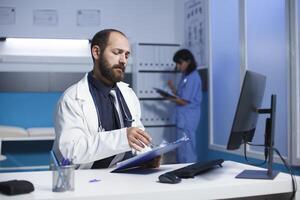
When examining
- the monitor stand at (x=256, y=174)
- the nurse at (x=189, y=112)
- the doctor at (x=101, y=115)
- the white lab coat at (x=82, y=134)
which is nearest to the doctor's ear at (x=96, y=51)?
the doctor at (x=101, y=115)

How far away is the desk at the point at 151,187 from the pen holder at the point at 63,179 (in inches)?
0.9

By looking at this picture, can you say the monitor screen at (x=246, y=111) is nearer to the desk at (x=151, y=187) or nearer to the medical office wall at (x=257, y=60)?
the desk at (x=151, y=187)

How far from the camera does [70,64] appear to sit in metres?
4.56

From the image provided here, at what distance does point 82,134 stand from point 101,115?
18 centimetres

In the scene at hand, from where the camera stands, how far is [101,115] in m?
1.76

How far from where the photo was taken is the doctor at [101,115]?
4.84 ft

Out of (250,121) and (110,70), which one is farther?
(110,70)

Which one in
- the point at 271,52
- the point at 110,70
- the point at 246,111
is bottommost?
the point at 246,111

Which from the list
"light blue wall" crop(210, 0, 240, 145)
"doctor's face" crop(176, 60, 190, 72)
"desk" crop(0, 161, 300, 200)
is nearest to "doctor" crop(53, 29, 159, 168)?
"desk" crop(0, 161, 300, 200)

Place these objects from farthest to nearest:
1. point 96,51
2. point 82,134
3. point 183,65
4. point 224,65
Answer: point 183,65 → point 224,65 → point 96,51 → point 82,134

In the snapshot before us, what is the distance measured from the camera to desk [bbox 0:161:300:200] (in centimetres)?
105

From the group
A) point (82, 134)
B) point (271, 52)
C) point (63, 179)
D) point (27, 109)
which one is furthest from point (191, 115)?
point (63, 179)

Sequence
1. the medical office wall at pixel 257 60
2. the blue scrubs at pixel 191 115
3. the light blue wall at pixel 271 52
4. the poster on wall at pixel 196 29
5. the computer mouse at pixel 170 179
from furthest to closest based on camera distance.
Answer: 1. the poster on wall at pixel 196 29
2. the blue scrubs at pixel 191 115
3. the light blue wall at pixel 271 52
4. the medical office wall at pixel 257 60
5. the computer mouse at pixel 170 179

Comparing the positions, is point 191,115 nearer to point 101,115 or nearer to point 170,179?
point 101,115
